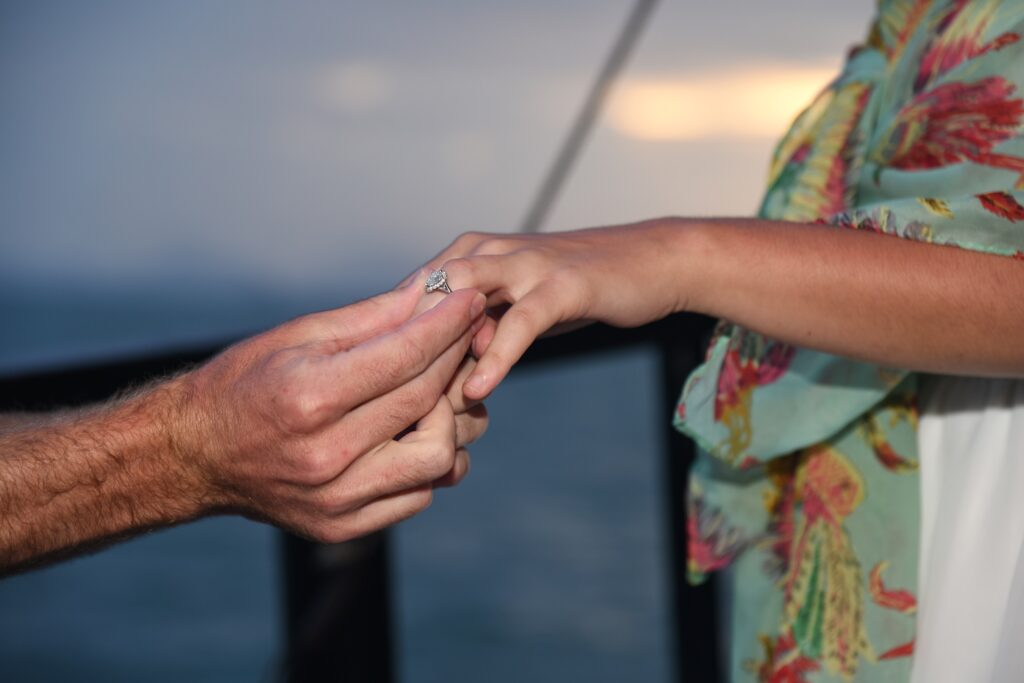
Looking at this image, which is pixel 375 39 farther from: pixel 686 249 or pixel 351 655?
pixel 686 249

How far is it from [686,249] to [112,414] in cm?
49

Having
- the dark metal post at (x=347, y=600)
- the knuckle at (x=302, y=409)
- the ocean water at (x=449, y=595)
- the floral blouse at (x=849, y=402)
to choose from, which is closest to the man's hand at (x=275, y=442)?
the knuckle at (x=302, y=409)

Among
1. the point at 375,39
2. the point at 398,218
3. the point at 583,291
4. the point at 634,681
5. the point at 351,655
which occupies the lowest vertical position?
the point at 634,681

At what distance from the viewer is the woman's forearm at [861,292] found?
2.72 feet

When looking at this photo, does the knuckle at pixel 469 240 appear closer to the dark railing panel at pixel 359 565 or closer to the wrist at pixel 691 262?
the wrist at pixel 691 262

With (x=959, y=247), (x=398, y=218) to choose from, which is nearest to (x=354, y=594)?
(x=398, y=218)

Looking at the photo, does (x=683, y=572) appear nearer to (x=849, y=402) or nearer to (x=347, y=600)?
(x=347, y=600)

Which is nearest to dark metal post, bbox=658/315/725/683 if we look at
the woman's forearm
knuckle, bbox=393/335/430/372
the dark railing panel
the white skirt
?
the dark railing panel

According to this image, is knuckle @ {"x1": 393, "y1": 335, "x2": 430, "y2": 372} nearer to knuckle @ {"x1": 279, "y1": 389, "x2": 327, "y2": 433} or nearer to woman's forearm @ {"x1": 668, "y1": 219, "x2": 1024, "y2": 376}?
knuckle @ {"x1": 279, "y1": 389, "x2": 327, "y2": 433}

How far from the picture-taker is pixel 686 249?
0.86 m

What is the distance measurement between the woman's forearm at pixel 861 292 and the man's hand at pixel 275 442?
20 cm

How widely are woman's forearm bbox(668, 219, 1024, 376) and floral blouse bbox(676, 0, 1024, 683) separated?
0.04 metres

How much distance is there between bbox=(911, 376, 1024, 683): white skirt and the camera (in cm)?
92

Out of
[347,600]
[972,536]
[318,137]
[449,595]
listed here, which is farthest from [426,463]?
[449,595]
